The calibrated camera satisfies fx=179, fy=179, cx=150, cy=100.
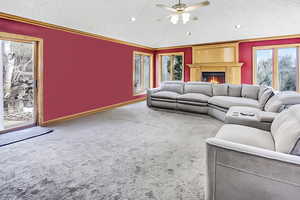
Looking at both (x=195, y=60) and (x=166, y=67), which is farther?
(x=166, y=67)

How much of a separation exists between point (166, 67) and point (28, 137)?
6810 mm

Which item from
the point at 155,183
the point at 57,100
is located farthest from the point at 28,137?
the point at 155,183

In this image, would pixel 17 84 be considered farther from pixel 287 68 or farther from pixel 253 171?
pixel 287 68

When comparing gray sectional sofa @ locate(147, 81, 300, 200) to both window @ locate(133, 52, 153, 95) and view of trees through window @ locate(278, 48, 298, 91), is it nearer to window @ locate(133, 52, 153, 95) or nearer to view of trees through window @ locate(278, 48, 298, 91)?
view of trees through window @ locate(278, 48, 298, 91)

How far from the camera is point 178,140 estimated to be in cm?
334

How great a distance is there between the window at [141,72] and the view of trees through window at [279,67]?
4.61 meters

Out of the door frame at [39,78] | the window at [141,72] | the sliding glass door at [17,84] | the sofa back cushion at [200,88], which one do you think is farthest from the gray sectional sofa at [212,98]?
the sliding glass door at [17,84]

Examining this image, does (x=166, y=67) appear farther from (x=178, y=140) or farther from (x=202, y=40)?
(x=178, y=140)

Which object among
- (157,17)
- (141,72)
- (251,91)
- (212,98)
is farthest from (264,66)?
(141,72)

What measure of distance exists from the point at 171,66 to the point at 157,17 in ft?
11.2

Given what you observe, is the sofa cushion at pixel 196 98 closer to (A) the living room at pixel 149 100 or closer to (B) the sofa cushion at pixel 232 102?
(A) the living room at pixel 149 100

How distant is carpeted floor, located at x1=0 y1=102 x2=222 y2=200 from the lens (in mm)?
1853

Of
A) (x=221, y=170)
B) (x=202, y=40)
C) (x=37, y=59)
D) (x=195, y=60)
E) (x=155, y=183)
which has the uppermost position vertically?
(x=202, y=40)

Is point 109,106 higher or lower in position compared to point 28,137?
higher
